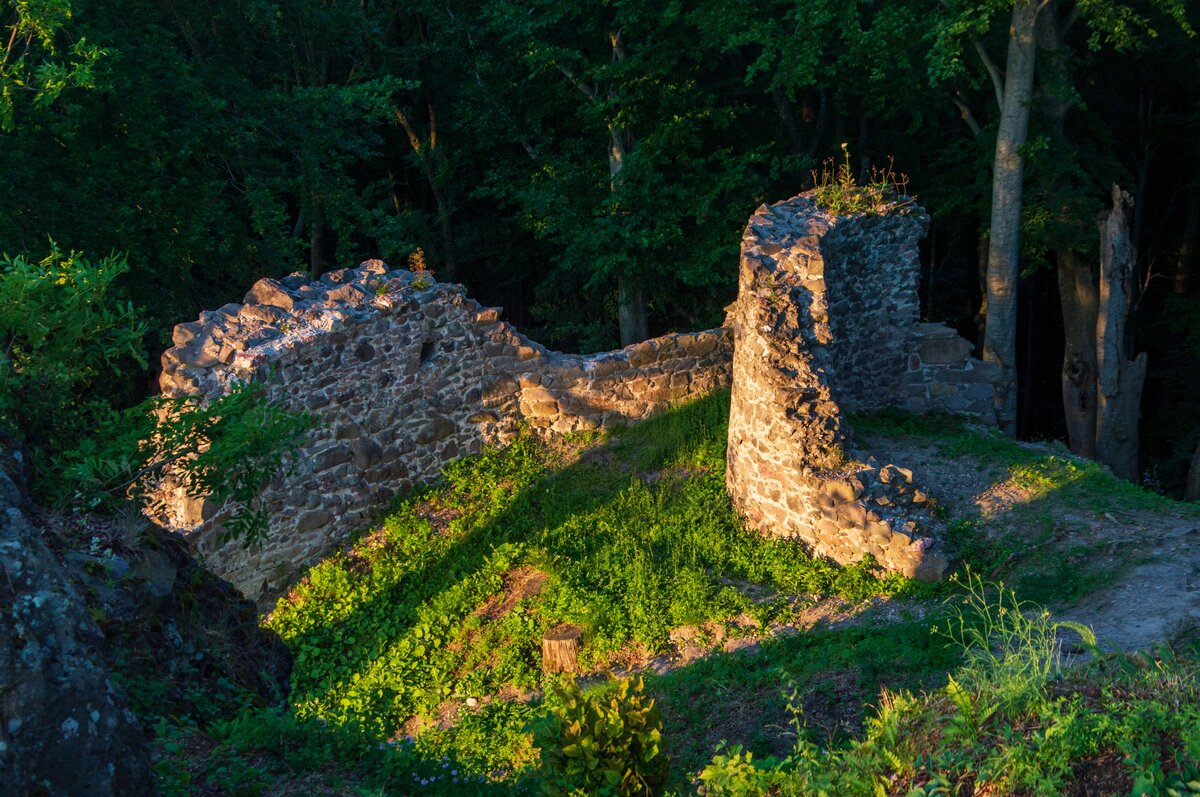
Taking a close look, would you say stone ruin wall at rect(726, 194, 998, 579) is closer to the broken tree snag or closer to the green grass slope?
the green grass slope

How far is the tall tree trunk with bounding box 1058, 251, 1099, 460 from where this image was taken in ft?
50.4

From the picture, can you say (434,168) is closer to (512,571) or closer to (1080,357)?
(512,571)

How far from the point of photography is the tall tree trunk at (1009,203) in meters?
13.2

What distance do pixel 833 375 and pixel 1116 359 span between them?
257 inches

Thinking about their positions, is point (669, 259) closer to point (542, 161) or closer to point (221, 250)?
point (542, 161)

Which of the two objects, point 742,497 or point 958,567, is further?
point 742,497

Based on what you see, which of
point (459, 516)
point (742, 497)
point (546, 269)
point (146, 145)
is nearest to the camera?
point (742, 497)

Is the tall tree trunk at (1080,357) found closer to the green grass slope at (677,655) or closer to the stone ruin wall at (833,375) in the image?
the stone ruin wall at (833,375)

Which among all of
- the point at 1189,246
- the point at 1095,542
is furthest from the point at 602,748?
the point at 1189,246

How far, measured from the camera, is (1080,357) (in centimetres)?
1537

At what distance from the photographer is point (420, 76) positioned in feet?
61.6

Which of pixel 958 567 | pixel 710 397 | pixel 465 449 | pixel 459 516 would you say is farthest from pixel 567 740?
pixel 710 397

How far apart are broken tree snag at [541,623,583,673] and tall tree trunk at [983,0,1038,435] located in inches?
286

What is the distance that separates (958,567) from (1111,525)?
1573 millimetres
